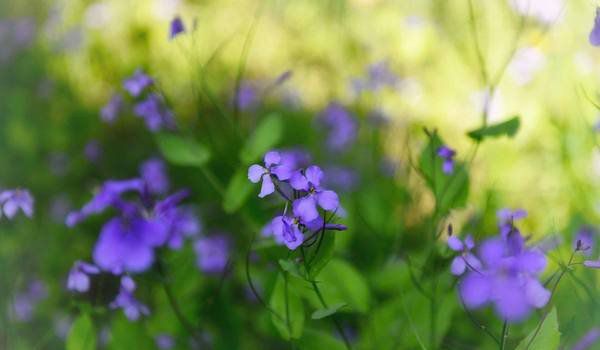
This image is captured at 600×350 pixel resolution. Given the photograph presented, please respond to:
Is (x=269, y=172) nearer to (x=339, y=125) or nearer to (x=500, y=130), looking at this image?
(x=500, y=130)

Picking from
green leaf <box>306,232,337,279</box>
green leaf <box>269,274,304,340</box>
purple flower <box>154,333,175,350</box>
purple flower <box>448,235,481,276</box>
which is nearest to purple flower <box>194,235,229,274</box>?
purple flower <box>154,333,175,350</box>

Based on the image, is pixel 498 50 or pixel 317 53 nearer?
pixel 498 50

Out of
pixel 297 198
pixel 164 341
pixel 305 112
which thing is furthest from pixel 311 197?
pixel 305 112

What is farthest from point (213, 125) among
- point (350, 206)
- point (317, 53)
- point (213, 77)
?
point (350, 206)

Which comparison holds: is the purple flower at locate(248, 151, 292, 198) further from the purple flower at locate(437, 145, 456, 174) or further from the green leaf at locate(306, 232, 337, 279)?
the purple flower at locate(437, 145, 456, 174)

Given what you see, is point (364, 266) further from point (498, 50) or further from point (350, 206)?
point (498, 50)

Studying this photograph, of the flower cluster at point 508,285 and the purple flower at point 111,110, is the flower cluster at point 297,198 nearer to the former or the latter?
the flower cluster at point 508,285

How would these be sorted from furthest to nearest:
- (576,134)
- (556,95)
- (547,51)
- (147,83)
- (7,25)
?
(7,25) < (547,51) < (556,95) < (576,134) < (147,83)
